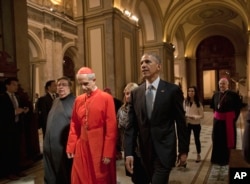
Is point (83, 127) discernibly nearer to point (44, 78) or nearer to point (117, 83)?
point (117, 83)

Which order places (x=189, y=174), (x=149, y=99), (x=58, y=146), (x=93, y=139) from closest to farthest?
(x=149, y=99) → (x=93, y=139) → (x=58, y=146) → (x=189, y=174)

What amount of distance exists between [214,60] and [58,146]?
1993cm

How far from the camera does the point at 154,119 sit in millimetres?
2469

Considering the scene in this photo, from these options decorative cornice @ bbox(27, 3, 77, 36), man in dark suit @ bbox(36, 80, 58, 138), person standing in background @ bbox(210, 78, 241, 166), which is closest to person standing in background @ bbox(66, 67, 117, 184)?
man in dark suit @ bbox(36, 80, 58, 138)

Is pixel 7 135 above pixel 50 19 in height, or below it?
below

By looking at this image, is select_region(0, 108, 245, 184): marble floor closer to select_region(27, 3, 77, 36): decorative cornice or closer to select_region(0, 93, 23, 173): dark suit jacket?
select_region(0, 93, 23, 173): dark suit jacket

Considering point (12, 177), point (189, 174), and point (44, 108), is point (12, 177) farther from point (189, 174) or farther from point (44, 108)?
point (189, 174)

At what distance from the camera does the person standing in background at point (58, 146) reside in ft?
10.8

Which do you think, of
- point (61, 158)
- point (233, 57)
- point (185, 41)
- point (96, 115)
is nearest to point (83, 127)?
point (96, 115)

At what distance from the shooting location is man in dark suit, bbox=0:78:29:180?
466cm

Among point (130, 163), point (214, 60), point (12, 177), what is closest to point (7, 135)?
point (12, 177)

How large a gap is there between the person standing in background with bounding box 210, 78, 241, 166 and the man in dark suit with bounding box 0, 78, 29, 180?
3.53m

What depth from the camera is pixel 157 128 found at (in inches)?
96.9

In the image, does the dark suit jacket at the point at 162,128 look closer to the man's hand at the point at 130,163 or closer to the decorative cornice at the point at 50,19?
the man's hand at the point at 130,163
